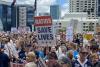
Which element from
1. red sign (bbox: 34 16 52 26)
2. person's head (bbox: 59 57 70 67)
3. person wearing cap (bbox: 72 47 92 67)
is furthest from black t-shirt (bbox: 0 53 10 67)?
person's head (bbox: 59 57 70 67)

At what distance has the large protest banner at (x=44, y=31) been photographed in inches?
577

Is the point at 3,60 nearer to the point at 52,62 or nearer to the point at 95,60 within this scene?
the point at 95,60

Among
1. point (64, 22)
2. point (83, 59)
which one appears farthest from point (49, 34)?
point (64, 22)

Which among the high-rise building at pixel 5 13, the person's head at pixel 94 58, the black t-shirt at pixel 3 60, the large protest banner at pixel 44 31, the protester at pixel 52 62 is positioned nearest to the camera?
the protester at pixel 52 62

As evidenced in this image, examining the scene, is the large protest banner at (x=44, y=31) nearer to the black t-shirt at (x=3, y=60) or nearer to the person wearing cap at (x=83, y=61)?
the black t-shirt at (x=3, y=60)

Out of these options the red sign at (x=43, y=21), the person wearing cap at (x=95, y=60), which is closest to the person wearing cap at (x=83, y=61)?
the person wearing cap at (x=95, y=60)

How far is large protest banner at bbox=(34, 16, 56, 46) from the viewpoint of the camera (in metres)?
14.7

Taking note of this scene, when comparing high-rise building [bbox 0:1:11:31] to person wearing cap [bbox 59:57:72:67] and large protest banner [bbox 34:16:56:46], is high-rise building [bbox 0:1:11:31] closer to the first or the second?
large protest banner [bbox 34:16:56:46]

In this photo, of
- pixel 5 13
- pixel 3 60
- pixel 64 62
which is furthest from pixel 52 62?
pixel 5 13

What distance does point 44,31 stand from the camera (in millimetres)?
15031

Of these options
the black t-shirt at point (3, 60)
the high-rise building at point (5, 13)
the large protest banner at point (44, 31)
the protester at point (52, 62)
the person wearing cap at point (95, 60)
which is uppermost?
the large protest banner at point (44, 31)

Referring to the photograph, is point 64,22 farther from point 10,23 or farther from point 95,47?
point 95,47

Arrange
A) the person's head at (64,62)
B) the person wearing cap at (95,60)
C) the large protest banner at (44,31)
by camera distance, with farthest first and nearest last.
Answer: the large protest banner at (44,31) → the person wearing cap at (95,60) → the person's head at (64,62)

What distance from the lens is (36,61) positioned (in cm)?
1144
